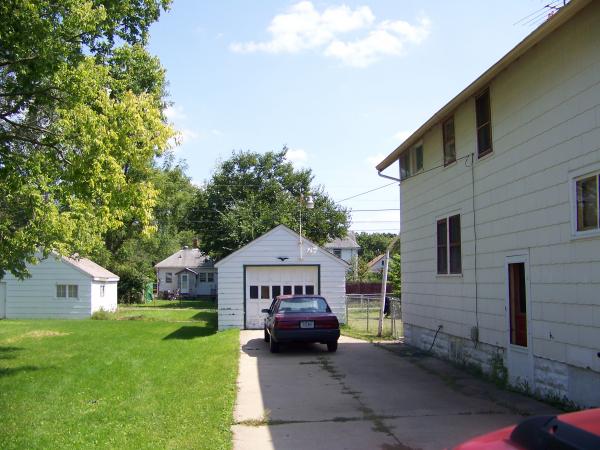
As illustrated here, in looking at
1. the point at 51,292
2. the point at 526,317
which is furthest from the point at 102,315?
the point at 526,317

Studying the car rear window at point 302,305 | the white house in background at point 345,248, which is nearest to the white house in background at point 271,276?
the car rear window at point 302,305

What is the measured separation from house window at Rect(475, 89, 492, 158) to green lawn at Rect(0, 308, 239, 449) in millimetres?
6438

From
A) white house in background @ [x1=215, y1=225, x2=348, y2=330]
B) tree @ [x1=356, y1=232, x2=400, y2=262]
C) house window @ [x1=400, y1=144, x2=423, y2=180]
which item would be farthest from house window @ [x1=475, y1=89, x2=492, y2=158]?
tree @ [x1=356, y1=232, x2=400, y2=262]

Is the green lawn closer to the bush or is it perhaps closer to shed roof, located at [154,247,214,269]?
the bush

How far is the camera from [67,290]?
3266 cm

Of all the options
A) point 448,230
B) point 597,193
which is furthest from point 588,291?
point 448,230

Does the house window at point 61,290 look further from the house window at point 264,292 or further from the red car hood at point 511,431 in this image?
the red car hood at point 511,431

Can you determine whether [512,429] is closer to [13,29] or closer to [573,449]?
[573,449]

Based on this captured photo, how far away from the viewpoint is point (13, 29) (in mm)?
8844

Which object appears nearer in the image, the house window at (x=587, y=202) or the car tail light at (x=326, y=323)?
the house window at (x=587, y=202)

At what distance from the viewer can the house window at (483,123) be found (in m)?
11.1

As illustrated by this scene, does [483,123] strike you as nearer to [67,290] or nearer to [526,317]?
[526,317]

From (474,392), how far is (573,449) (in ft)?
25.0

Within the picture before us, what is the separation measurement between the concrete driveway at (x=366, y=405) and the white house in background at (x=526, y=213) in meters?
0.86
